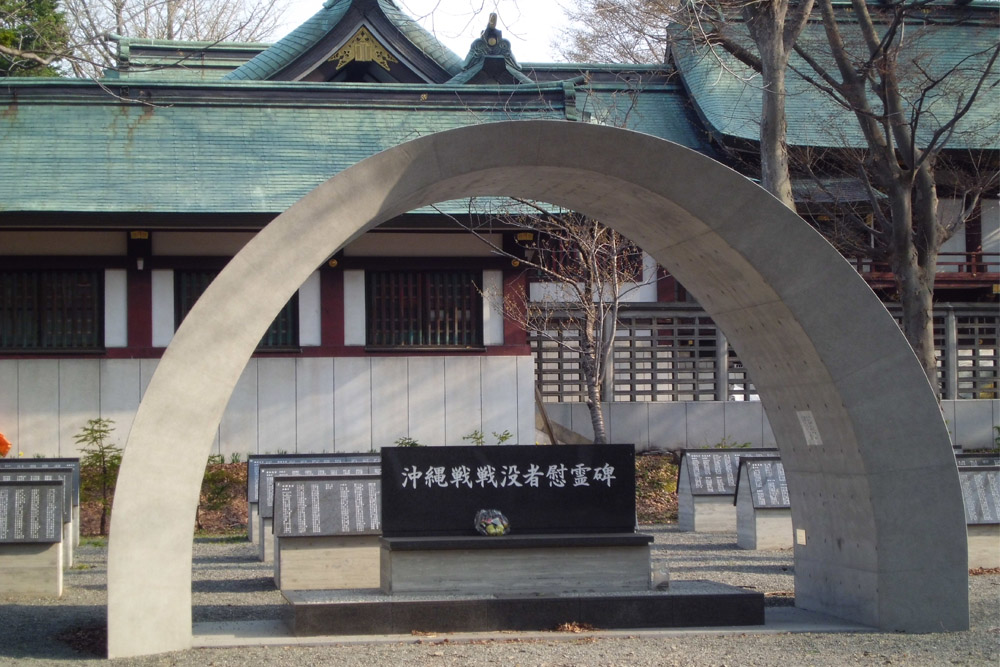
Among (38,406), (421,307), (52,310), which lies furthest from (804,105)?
(38,406)

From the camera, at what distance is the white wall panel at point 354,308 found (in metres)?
19.4

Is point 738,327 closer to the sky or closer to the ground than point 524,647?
closer to the sky

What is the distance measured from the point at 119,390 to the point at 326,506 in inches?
361

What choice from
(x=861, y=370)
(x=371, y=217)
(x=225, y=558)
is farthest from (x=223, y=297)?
(x=225, y=558)

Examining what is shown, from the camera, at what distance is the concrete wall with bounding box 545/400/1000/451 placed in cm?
2094

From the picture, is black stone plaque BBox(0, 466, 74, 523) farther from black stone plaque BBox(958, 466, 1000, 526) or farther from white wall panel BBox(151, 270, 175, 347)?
black stone plaque BBox(958, 466, 1000, 526)

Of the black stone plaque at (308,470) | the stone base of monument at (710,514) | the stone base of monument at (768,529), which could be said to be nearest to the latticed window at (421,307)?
the stone base of monument at (710,514)

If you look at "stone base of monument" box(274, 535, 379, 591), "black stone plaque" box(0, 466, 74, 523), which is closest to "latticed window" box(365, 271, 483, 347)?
"black stone plaque" box(0, 466, 74, 523)

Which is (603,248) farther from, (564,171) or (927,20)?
(927,20)

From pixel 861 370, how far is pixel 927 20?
1803 centimetres

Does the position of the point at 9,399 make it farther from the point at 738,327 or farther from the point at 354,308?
the point at 738,327

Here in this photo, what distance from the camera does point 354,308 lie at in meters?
19.4

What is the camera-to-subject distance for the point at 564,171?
28.5 ft

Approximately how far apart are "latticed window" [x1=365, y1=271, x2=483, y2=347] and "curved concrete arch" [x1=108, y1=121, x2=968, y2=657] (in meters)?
10.1
